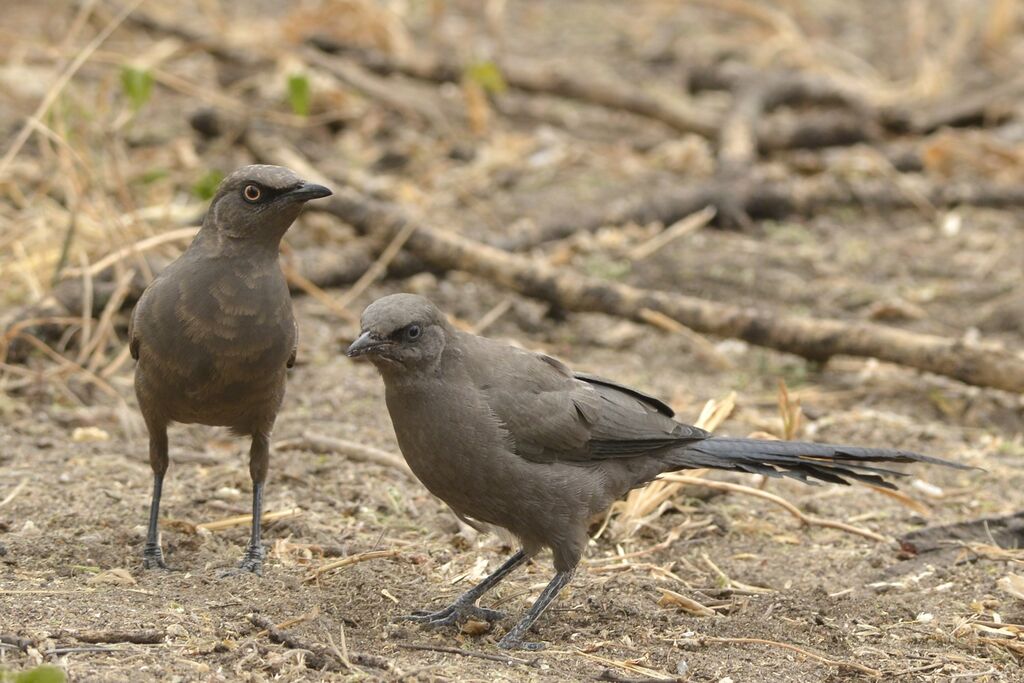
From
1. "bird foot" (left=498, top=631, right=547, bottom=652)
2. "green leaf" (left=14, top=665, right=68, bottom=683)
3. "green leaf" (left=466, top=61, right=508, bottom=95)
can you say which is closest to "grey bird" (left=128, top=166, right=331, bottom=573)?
"bird foot" (left=498, top=631, right=547, bottom=652)

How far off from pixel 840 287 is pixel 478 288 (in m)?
2.21

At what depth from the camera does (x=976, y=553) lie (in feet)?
16.0

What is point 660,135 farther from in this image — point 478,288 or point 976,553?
point 976,553

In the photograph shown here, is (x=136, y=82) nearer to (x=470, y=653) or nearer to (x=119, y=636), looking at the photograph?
(x=119, y=636)

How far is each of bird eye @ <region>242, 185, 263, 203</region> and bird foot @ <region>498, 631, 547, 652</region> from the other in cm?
169

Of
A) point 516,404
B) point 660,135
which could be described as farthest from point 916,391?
point 660,135

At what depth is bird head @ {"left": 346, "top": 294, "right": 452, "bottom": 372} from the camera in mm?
4082

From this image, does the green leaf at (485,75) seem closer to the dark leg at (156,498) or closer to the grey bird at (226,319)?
the grey bird at (226,319)

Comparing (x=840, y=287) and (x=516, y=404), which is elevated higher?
(x=516, y=404)

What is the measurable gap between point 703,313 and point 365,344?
319 centimetres

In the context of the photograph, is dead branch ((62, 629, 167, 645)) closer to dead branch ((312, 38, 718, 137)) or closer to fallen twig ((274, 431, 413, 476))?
fallen twig ((274, 431, 413, 476))

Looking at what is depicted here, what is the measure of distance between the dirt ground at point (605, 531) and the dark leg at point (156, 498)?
119 millimetres

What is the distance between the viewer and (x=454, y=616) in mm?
4359

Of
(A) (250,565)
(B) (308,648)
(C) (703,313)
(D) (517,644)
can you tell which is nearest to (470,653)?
(D) (517,644)
